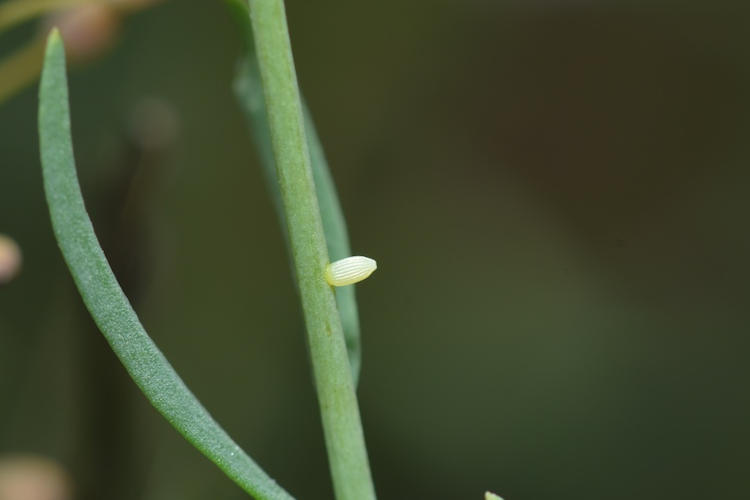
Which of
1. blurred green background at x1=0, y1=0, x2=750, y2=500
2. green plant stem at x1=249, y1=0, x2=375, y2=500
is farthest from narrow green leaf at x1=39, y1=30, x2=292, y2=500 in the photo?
blurred green background at x1=0, y1=0, x2=750, y2=500

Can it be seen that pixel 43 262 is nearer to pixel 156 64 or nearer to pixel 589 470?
pixel 156 64

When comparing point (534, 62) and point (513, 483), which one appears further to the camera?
point (534, 62)

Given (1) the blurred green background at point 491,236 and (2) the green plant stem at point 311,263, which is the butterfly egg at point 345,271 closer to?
(2) the green plant stem at point 311,263

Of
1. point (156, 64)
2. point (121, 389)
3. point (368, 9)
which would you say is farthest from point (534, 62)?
point (121, 389)

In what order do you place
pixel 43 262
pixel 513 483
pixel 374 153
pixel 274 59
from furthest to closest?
pixel 374 153 → pixel 513 483 → pixel 43 262 → pixel 274 59

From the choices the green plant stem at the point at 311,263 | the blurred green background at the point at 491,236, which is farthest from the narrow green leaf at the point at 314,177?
the blurred green background at the point at 491,236

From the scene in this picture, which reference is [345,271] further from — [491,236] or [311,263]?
[491,236]
